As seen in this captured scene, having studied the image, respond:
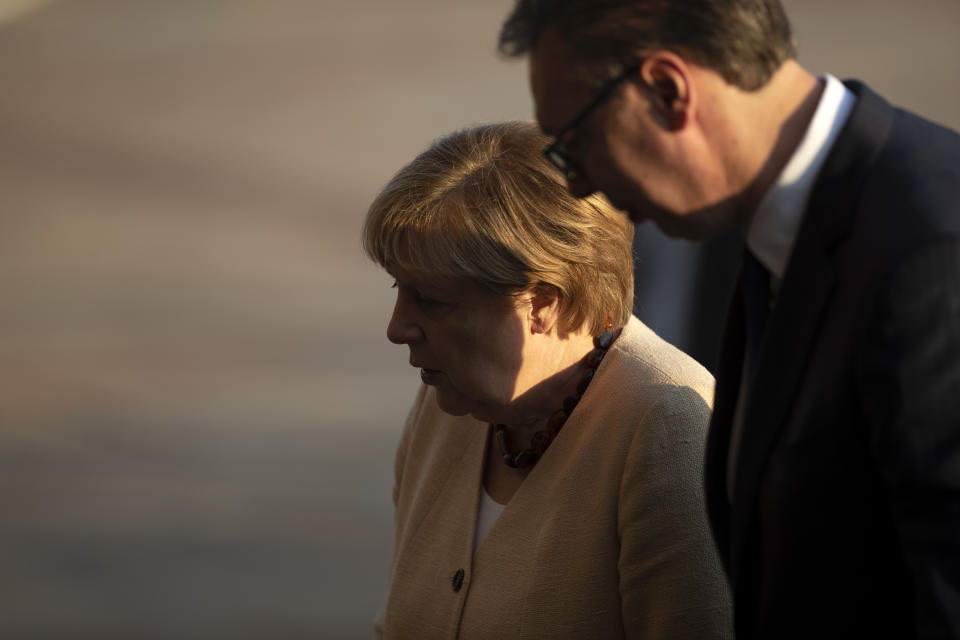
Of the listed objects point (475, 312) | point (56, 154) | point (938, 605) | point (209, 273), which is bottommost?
point (938, 605)

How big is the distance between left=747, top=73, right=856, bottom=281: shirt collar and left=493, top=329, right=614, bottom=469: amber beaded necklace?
2.56ft

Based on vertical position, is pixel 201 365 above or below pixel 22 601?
above

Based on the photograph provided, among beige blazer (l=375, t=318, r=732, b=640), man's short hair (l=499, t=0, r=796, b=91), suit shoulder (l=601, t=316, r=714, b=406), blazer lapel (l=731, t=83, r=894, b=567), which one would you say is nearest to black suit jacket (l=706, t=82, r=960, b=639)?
blazer lapel (l=731, t=83, r=894, b=567)

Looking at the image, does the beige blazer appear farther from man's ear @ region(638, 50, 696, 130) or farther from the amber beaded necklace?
man's ear @ region(638, 50, 696, 130)

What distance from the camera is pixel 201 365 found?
4246 mm

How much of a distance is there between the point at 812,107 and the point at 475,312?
806 millimetres

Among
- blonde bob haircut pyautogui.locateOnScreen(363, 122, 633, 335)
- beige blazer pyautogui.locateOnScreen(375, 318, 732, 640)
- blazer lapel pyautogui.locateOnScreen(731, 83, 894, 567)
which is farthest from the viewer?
blonde bob haircut pyautogui.locateOnScreen(363, 122, 633, 335)

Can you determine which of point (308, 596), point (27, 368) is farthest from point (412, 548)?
point (27, 368)

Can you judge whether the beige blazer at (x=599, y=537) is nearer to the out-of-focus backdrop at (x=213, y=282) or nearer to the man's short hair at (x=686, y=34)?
the man's short hair at (x=686, y=34)

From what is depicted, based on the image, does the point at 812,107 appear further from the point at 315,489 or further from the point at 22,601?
the point at 22,601

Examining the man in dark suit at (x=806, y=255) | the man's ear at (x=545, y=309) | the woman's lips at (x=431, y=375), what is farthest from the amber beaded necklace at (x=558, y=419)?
the man in dark suit at (x=806, y=255)

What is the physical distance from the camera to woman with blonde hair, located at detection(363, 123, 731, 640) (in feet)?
5.41

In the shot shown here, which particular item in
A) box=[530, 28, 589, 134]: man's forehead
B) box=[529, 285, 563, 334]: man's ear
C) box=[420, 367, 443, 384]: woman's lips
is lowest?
box=[420, 367, 443, 384]: woman's lips

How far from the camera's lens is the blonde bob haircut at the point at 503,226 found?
68.6 inches
